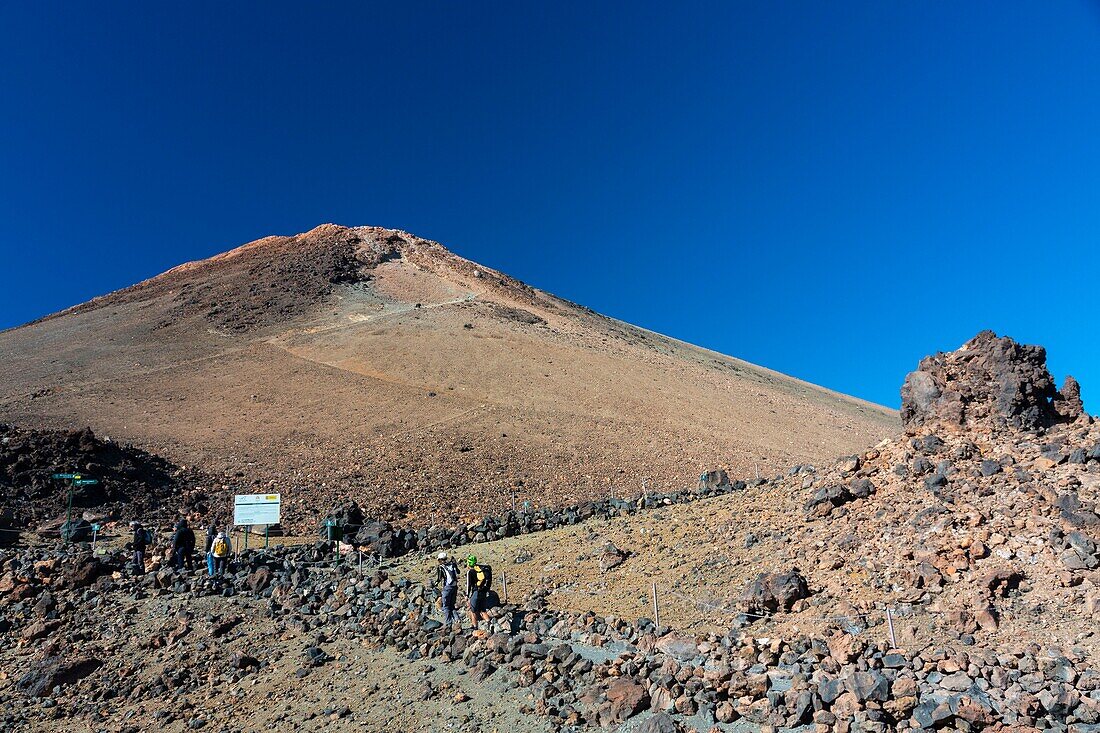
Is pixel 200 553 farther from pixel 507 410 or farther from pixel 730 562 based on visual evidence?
→ pixel 507 410

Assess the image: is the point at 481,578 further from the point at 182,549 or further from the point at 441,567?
the point at 182,549

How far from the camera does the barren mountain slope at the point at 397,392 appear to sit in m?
27.1

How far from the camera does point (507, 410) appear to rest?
3466 cm

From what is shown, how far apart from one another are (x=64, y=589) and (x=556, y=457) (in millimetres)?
17940

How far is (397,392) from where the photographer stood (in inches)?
1427

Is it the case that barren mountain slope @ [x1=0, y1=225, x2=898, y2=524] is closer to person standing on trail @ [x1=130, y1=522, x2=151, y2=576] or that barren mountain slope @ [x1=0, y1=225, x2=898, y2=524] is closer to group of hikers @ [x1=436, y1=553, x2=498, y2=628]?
person standing on trail @ [x1=130, y1=522, x2=151, y2=576]

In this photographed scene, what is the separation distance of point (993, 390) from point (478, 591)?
10.6 metres

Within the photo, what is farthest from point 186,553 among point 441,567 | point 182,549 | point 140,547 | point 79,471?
point 79,471

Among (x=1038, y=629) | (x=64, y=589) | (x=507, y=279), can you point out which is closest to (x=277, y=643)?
(x=64, y=589)

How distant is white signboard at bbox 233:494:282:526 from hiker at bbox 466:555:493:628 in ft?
24.2

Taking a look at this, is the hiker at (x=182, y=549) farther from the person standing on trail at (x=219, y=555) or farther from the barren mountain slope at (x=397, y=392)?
the barren mountain slope at (x=397, y=392)

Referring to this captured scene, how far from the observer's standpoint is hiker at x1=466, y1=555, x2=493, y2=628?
11.8 m

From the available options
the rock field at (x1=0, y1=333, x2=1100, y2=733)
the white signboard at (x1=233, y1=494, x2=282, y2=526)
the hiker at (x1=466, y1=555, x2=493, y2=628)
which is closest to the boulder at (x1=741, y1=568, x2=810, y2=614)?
the rock field at (x1=0, y1=333, x2=1100, y2=733)

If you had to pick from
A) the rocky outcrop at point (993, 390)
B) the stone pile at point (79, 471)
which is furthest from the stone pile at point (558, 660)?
the rocky outcrop at point (993, 390)
